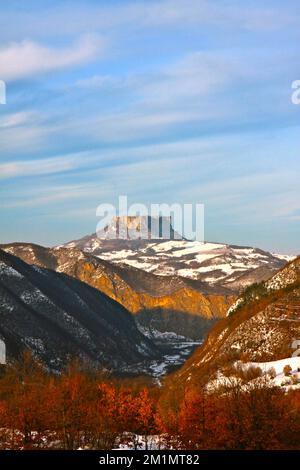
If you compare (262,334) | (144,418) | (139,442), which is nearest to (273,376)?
(144,418)

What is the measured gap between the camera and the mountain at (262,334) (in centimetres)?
9275

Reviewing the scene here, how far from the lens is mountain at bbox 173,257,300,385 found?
92.8 m

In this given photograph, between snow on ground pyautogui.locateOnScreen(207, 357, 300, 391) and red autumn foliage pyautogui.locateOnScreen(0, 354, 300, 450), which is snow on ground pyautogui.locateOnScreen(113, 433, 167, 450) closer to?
red autumn foliage pyautogui.locateOnScreen(0, 354, 300, 450)

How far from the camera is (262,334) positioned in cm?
10025

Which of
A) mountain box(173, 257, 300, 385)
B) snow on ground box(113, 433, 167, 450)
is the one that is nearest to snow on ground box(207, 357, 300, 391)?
mountain box(173, 257, 300, 385)

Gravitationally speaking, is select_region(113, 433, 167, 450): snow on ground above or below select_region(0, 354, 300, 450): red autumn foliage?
below

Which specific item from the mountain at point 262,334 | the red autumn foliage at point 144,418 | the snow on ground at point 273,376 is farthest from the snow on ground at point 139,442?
the mountain at point 262,334

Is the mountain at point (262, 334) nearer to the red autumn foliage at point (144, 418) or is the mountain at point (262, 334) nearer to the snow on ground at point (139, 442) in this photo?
the red autumn foliage at point (144, 418)

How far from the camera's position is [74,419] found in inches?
3113

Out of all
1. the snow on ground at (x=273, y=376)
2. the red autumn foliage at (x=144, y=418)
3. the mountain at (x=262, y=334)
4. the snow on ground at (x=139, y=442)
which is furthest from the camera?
the mountain at (x=262, y=334)

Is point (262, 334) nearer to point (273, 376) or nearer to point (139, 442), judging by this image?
point (273, 376)
